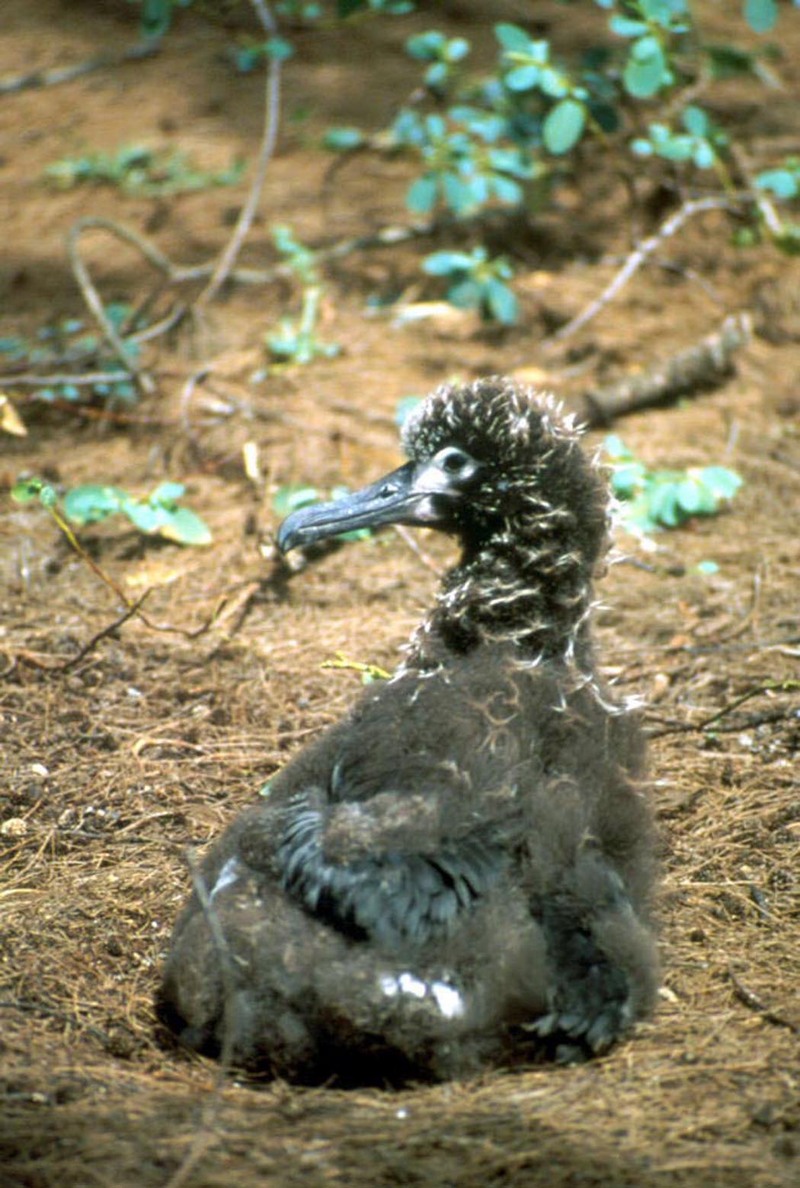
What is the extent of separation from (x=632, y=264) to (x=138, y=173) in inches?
155

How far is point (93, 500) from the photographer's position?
6.44 meters

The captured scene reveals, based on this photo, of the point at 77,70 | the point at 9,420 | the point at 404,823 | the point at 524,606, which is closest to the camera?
the point at 404,823

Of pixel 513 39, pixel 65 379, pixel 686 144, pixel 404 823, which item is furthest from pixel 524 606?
pixel 686 144

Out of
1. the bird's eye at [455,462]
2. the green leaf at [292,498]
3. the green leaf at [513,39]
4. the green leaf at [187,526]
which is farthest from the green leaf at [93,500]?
the green leaf at [513,39]

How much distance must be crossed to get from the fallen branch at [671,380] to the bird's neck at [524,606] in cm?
359

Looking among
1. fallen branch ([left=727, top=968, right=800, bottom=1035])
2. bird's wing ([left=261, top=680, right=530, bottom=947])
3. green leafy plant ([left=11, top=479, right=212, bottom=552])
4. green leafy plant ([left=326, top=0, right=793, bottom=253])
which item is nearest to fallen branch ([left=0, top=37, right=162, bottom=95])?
green leafy plant ([left=326, top=0, right=793, bottom=253])

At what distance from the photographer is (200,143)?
11.1m

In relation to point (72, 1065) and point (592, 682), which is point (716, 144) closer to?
point (592, 682)

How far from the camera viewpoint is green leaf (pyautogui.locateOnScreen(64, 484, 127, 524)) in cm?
642

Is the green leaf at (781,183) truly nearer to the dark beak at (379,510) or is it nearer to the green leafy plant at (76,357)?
the green leafy plant at (76,357)

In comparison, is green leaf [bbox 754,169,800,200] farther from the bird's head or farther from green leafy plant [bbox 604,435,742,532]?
the bird's head

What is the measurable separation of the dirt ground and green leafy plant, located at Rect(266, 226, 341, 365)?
140 mm

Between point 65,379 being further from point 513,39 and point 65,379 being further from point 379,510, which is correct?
point 379,510

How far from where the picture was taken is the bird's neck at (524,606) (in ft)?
14.1
